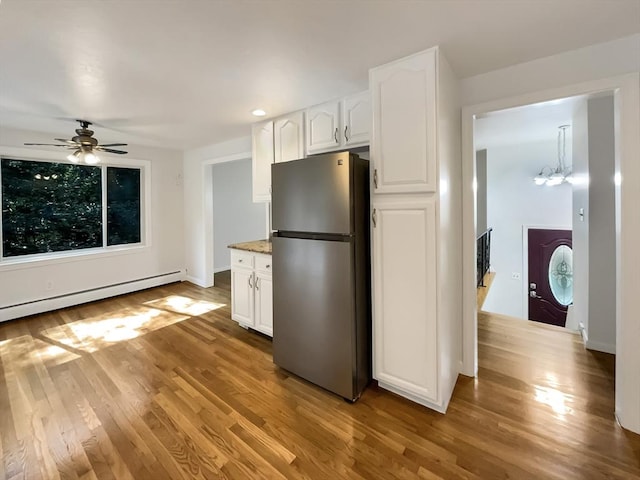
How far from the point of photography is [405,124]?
1.91 metres

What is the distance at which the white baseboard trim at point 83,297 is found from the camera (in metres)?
3.70

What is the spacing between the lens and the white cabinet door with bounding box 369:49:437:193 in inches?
71.6

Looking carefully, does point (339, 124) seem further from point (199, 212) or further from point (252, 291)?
point (199, 212)

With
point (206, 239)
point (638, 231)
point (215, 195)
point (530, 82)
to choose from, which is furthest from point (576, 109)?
point (215, 195)

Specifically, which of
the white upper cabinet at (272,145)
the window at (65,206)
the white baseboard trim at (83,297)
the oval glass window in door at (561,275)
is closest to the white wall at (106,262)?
the white baseboard trim at (83,297)

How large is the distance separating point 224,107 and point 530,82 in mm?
2579

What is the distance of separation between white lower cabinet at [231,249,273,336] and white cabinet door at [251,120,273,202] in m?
0.75

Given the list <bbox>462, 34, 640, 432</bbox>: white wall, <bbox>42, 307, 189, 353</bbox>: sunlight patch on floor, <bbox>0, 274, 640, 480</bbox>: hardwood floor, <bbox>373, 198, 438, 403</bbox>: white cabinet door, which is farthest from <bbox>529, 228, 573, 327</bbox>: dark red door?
<bbox>42, 307, 189, 353</bbox>: sunlight patch on floor

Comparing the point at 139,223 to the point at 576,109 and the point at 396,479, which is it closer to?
the point at 396,479

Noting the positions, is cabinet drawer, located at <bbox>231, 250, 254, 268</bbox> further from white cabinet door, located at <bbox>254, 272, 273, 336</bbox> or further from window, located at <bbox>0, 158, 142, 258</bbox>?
window, located at <bbox>0, 158, 142, 258</bbox>

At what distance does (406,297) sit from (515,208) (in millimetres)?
5285

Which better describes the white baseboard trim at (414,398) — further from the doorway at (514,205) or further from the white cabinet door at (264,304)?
the doorway at (514,205)

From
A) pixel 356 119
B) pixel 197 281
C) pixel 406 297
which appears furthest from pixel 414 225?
pixel 197 281

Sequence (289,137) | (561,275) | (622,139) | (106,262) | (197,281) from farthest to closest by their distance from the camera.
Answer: (561,275) → (197,281) → (106,262) → (289,137) → (622,139)
